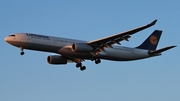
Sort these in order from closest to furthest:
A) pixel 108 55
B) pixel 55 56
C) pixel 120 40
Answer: pixel 120 40 < pixel 108 55 < pixel 55 56

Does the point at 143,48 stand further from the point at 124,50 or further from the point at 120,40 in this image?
the point at 120,40

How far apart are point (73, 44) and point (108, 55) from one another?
18.4ft

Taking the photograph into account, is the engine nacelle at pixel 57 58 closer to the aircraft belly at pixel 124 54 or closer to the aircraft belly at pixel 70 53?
the aircraft belly at pixel 70 53

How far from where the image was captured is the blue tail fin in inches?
2667

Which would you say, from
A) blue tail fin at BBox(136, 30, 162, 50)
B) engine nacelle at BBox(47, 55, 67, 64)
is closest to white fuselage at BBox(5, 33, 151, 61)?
engine nacelle at BBox(47, 55, 67, 64)

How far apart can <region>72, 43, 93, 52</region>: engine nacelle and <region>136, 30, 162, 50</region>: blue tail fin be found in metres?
11.1

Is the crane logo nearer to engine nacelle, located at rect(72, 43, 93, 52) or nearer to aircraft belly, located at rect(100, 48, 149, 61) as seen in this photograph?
aircraft belly, located at rect(100, 48, 149, 61)

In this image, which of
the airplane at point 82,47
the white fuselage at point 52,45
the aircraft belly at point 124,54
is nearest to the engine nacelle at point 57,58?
the airplane at point 82,47

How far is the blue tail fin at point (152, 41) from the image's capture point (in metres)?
67.8

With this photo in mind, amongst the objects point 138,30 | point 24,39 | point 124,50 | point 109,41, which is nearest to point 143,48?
point 124,50

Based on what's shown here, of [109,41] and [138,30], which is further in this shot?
[109,41]

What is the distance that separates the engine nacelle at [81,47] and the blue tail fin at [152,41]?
11.1 m

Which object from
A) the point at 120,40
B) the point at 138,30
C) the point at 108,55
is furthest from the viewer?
the point at 108,55

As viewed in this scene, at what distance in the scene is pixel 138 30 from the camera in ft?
174
